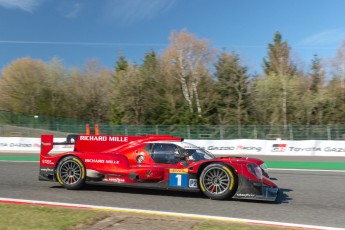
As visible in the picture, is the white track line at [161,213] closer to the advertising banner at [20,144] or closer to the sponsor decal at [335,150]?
the sponsor decal at [335,150]

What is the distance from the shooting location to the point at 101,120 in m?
56.5

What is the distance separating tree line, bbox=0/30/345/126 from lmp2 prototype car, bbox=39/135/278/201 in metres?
34.7

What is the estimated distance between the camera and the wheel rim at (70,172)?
8.91m

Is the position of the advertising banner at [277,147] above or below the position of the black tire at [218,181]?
above

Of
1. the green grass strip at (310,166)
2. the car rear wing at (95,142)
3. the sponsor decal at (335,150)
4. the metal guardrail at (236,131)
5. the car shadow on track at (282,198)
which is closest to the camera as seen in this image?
the car shadow on track at (282,198)

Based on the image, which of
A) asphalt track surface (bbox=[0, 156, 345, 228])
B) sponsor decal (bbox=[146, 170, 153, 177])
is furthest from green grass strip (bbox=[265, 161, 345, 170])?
sponsor decal (bbox=[146, 170, 153, 177])

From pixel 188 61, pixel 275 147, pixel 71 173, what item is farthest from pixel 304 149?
pixel 188 61

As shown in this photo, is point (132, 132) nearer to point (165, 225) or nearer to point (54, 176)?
point (54, 176)

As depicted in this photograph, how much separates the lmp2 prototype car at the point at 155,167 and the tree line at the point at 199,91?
3470 cm

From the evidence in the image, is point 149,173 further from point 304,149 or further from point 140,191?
point 304,149

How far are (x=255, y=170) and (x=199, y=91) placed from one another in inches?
1564

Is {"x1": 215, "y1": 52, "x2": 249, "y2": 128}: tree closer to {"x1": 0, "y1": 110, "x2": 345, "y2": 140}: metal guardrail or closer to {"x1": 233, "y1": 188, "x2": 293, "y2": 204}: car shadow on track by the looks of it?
{"x1": 0, "y1": 110, "x2": 345, "y2": 140}: metal guardrail

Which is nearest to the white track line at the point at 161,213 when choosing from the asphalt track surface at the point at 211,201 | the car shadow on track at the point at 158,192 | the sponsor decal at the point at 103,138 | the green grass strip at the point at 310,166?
the asphalt track surface at the point at 211,201

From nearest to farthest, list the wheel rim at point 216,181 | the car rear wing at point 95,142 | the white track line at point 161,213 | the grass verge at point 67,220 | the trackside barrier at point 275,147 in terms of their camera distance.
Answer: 1. the grass verge at point 67,220
2. the white track line at point 161,213
3. the wheel rim at point 216,181
4. the car rear wing at point 95,142
5. the trackside barrier at point 275,147
